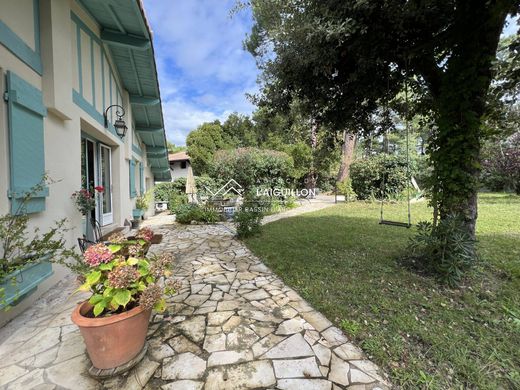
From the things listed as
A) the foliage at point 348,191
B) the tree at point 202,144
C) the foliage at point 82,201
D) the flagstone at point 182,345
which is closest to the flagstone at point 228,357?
the flagstone at point 182,345

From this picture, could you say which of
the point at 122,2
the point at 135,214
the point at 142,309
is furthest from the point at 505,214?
the point at 135,214

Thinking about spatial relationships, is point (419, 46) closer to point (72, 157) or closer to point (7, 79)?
point (7, 79)

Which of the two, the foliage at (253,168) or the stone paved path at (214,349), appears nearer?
the stone paved path at (214,349)

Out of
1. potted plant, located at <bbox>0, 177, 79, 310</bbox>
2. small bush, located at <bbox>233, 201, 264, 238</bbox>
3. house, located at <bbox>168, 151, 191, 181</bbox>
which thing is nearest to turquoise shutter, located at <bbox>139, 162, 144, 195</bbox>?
small bush, located at <bbox>233, 201, 264, 238</bbox>

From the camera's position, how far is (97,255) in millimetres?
1851

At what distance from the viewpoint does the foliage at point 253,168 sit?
13234 millimetres

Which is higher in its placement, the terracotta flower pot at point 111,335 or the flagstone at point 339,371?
the terracotta flower pot at point 111,335

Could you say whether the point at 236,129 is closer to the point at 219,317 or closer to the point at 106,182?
the point at 106,182

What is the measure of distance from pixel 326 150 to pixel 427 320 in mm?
3849

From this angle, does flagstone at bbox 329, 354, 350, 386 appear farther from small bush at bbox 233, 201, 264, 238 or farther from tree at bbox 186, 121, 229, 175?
tree at bbox 186, 121, 229, 175

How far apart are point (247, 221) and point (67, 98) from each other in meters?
4.30

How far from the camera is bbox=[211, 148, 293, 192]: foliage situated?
13.2m

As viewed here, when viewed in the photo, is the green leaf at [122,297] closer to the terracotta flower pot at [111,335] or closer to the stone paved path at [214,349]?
the terracotta flower pot at [111,335]

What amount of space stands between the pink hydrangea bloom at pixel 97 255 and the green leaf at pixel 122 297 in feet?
0.88
